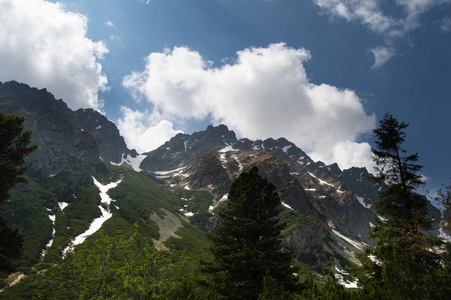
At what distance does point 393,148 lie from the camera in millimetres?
20641

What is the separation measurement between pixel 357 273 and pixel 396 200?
700cm

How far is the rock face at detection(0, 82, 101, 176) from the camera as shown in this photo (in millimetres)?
133500

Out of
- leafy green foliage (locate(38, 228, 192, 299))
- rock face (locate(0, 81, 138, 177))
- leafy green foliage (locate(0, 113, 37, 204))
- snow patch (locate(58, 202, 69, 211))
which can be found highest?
rock face (locate(0, 81, 138, 177))

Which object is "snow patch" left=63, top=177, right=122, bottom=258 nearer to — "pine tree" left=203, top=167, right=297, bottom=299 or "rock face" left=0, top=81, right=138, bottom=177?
"rock face" left=0, top=81, right=138, bottom=177

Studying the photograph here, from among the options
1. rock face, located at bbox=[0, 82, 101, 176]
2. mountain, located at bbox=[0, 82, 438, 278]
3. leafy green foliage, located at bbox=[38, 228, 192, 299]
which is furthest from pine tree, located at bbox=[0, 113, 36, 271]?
rock face, located at bbox=[0, 82, 101, 176]

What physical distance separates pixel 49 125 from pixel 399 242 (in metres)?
188

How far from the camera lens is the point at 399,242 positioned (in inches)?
412

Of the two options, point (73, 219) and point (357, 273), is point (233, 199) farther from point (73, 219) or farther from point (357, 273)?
point (73, 219)

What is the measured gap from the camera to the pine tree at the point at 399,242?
8086 millimetres

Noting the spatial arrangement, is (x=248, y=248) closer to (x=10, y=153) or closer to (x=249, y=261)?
(x=249, y=261)

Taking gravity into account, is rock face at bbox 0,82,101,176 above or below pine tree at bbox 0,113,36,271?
above

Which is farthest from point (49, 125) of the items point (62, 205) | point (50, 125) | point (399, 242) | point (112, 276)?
point (399, 242)

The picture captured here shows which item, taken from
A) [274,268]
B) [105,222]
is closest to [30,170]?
[105,222]

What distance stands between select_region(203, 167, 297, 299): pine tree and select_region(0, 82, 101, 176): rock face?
400ft
